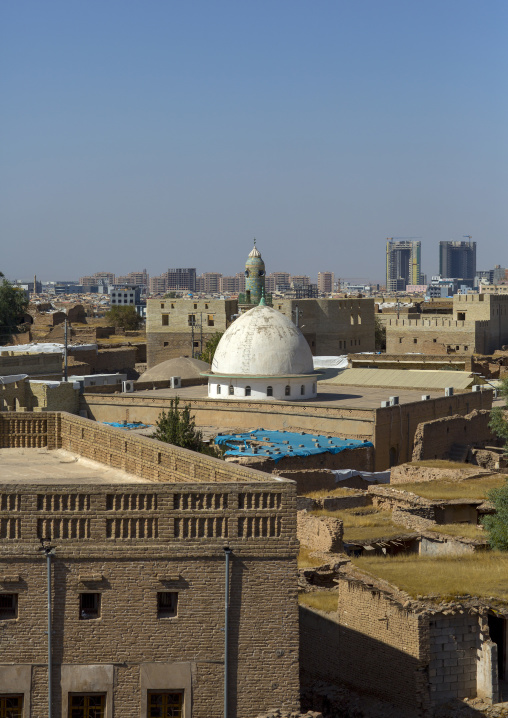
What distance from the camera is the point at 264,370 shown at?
125ft

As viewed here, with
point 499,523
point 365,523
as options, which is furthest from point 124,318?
point 499,523

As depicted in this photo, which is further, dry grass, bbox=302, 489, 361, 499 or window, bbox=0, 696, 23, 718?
dry grass, bbox=302, 489, 361, 499

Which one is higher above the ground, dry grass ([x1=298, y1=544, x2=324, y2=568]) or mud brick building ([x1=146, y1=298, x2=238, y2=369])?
mud brick building ([x1=146, y1=298, x2=238, y2=369])

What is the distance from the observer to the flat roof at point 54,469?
14875 millimetres

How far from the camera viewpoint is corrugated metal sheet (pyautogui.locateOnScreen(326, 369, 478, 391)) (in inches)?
1656

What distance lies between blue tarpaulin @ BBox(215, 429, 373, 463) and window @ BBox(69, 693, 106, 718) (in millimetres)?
16191

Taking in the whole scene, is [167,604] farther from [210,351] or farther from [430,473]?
[210,351]

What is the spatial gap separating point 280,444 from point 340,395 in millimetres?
8885

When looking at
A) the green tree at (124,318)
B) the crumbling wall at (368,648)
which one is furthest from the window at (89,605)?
the green tree at (124,318)

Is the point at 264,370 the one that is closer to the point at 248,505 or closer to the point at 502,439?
the point at 502,439

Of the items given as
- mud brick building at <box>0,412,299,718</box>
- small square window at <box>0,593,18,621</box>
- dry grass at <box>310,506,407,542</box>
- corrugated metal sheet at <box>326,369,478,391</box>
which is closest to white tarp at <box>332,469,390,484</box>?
dry grass at <box>310,506,407,542</box>

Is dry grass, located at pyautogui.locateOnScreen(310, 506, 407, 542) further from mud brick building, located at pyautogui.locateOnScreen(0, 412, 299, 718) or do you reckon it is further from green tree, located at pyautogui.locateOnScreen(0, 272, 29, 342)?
green tree, located at pyautogui.locateOnScreen(0, 272, 29, 342)

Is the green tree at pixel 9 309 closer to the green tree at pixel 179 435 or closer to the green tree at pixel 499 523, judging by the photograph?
the green tree at pixel 179 435

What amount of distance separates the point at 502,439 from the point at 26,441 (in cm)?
2380
